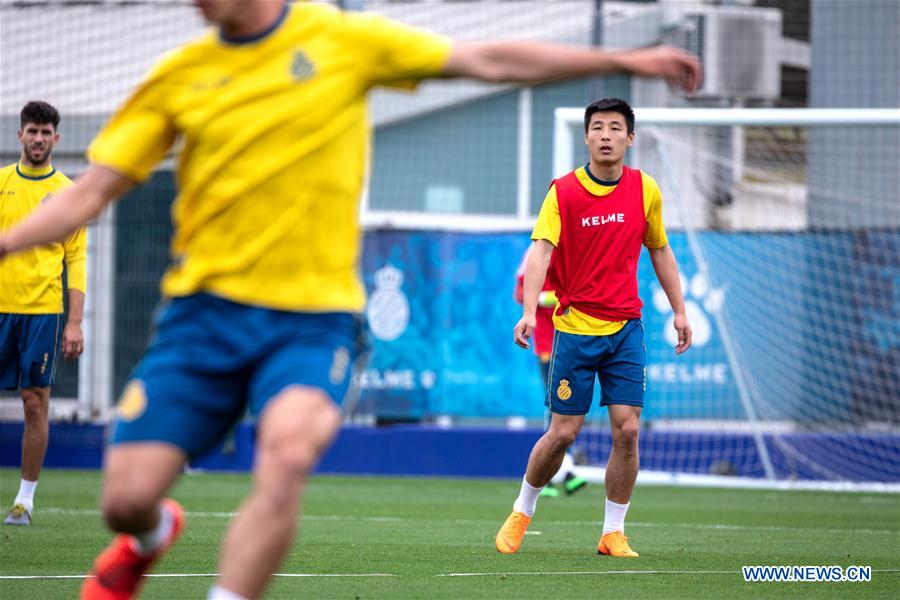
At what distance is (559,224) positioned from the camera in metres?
8.20

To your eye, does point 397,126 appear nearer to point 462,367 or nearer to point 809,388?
point 462,367

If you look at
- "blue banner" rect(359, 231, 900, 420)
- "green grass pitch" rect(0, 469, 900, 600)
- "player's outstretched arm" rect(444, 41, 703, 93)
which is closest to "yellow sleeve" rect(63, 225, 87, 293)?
"green grass pitch" rect(0, 469, 900, 600)

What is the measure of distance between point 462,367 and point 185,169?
11.6 meters

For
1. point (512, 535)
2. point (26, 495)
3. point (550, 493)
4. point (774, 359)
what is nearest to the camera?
A: point (512, 535)

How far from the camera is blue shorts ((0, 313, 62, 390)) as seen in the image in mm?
9211

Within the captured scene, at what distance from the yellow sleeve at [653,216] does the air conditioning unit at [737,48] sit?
11.0 meters

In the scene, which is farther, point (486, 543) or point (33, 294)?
point (33, 294)

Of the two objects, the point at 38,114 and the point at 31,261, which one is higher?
the point at 38,114

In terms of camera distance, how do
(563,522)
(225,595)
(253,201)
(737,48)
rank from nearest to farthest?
(225,595)
(253,201)
(563,522)
(737,48)

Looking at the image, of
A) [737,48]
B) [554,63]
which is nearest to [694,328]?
[737,48]

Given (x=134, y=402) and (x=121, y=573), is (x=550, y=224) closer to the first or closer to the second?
(x=121, y=573)

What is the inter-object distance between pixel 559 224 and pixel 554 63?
12.4 ft

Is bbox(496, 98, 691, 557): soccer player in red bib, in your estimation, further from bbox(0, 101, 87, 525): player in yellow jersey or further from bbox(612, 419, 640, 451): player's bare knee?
bbox(0, 101, 87, 525): player in yellow jersey

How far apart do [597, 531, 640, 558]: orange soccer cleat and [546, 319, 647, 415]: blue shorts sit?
2.27 feet
